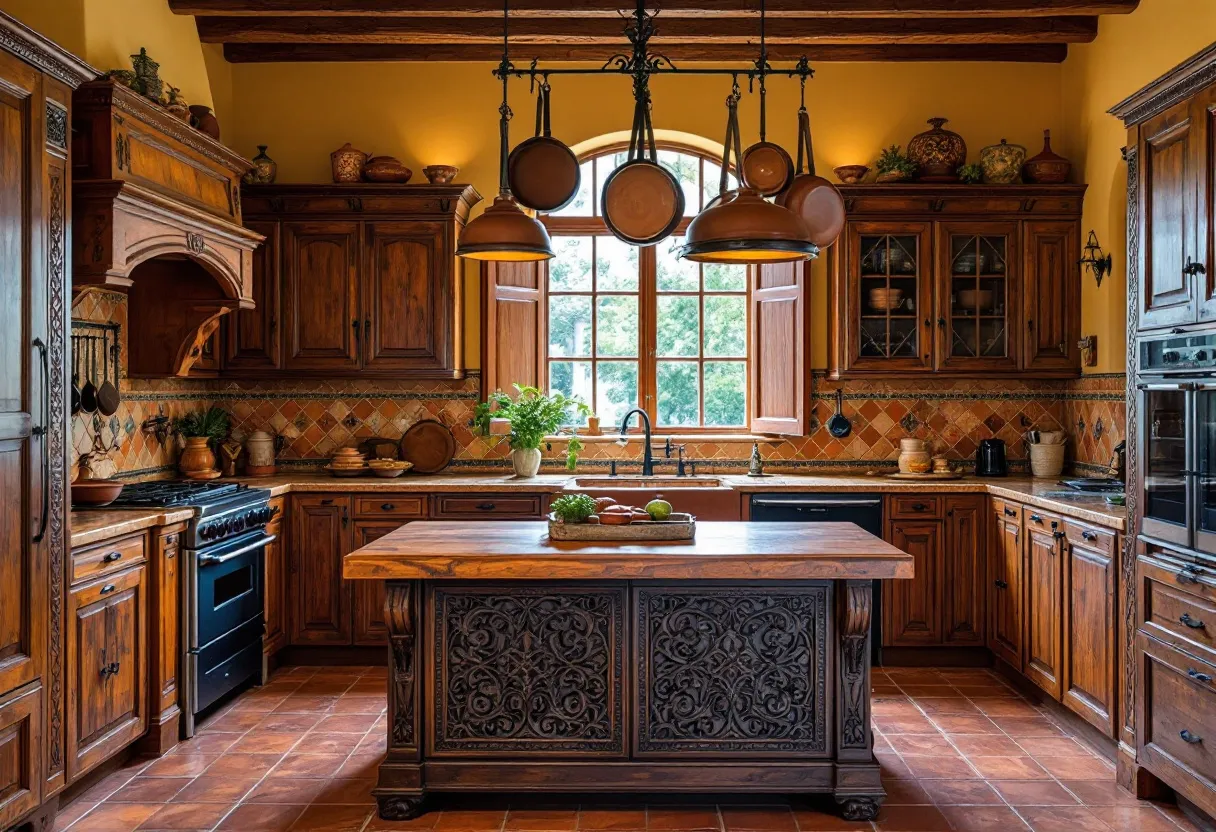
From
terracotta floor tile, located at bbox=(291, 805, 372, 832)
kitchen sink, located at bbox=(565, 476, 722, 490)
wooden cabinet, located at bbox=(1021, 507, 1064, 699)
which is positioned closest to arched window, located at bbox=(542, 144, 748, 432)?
kitchen sink, located at bbox=(565, 476, 722, 490)

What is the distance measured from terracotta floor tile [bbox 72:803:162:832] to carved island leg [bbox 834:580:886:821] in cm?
243

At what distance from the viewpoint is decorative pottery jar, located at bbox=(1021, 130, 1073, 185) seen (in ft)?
19.1

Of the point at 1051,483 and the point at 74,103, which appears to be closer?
the point at 74,103

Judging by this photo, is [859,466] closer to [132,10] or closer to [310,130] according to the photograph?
[310,130]

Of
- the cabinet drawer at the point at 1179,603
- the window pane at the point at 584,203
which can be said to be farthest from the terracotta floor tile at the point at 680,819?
the window pane at the point at 584,203

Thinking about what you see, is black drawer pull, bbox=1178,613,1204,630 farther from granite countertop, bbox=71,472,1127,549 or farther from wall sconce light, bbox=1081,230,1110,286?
wall sconce light, bbox=1081,230,1110,286

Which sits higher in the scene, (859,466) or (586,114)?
(586,114)

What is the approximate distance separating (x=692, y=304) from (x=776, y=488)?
1507 millimetres

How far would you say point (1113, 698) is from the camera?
403 centimetres

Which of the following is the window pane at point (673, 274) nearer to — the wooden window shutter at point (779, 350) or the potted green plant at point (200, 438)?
the wooden window shutter at point (779, 350)

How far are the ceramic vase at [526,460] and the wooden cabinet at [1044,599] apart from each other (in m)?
2.64

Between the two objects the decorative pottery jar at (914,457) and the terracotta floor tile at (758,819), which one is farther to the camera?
the decorative pottery jar at (914,457)

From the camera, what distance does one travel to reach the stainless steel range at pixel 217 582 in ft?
14.4

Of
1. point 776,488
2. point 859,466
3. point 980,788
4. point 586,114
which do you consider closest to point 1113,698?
point 980,788
